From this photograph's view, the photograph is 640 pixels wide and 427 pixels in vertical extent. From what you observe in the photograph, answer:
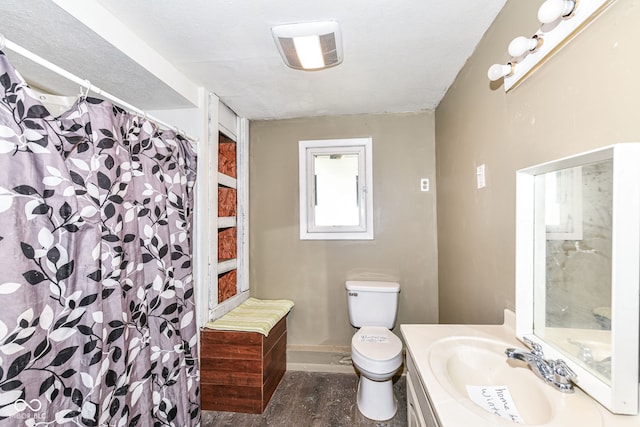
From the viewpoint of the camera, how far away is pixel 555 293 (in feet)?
3.22

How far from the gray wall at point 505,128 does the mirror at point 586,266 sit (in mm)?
101

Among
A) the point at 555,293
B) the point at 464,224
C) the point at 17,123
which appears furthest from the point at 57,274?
the point at 464,224

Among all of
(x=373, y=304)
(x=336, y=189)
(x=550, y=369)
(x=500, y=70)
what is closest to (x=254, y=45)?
(x=500, y=70)

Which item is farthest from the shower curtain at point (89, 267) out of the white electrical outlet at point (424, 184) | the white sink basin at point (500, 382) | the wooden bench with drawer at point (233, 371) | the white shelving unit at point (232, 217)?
the white electrical outlet at point (424, 184)

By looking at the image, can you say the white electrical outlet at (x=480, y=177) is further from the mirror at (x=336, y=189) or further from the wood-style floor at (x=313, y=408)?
the wood-style floor at (x=313, y=408)

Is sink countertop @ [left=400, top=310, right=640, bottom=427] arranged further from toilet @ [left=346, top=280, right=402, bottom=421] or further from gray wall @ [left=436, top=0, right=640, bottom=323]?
toilet @ [left=346, top=280, right=402, bottom=421]

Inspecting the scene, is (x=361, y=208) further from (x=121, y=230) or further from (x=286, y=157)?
(x=121, y=230)

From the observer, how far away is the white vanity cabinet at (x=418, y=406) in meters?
0.98

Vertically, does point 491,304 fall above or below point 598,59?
below

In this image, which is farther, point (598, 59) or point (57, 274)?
point (57, 274)

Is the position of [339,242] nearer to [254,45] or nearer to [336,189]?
[336,189]

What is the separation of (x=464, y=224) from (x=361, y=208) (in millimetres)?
921

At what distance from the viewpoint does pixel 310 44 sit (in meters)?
1.50

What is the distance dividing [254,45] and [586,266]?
1628mm
